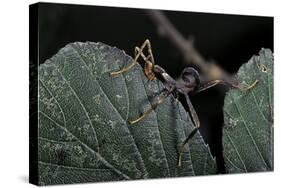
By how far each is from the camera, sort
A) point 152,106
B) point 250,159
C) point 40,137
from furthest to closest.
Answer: point 250,159, point 152,106, point 40,137

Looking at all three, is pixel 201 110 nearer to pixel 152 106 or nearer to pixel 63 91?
pixel 152 106

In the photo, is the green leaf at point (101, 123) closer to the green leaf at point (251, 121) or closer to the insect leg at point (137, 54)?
the insect leg at point (137, 54)

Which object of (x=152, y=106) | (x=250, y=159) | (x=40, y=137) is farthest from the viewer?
(x=250, y=159)

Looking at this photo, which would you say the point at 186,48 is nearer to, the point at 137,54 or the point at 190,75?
the point at 190,75

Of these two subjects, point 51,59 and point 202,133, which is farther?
point 202,133

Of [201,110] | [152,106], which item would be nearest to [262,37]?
[201,110]

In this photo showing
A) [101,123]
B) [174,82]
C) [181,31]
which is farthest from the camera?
[181,31]

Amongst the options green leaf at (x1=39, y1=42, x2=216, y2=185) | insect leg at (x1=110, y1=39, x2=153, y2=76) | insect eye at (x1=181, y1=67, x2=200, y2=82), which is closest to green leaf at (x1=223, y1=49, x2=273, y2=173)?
insect eye at (x1=181, y1=67, x2=200, y2=82)

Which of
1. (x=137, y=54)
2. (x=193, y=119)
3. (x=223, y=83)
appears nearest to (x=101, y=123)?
(x=137, y=54)
